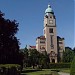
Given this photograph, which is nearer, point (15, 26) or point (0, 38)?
point (0, 38)

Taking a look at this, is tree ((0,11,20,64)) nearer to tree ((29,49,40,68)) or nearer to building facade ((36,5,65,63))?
tree ((29,49,40,68))

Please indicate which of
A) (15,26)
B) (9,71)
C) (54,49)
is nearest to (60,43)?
(54,49)

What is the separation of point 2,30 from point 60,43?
91.2 metres

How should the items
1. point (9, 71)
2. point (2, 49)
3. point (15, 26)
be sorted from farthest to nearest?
point (15, 26) → point (2, 49) → point (9, 71)

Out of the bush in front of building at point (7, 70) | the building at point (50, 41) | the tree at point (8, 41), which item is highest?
the building at point (50, 41)

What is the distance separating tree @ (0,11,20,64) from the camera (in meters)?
48.2

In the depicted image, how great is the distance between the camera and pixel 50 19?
140125 mm

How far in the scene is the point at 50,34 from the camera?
452 feet

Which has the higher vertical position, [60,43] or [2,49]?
[60,43]

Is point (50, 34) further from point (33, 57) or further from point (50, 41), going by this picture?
point (33, 57)

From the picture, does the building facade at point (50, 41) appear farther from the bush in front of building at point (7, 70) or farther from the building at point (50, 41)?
the bush in front of building at point (7, 70)

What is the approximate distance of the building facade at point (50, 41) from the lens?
135875mm

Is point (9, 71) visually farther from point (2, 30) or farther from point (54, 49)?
point (54, 49)

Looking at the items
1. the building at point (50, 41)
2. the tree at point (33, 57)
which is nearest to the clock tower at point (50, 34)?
the building at point (50, 41)
